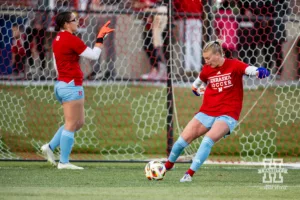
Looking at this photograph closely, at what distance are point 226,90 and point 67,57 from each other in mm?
1934

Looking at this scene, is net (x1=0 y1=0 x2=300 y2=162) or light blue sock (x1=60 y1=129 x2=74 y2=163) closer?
light blue sock (x1=60 y1=129 x2=74 y2=163)

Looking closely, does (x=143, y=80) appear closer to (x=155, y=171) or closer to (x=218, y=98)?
(x=218, y=98)

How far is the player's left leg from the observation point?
8273 millimetres

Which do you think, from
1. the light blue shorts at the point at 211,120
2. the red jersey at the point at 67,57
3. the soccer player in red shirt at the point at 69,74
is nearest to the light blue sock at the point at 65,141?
the soccer player in red shirt at the point at 69,74

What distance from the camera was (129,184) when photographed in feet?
26.3

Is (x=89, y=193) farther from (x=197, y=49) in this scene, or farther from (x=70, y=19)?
(x=197, y=49)

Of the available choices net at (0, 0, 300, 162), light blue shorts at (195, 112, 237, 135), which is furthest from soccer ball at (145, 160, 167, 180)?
net at (0, 0, 300, 162)

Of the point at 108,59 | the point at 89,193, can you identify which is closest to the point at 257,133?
the point at 108,59

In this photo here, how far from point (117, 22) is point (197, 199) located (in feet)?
25.7

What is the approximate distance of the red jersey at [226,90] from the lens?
852 cm

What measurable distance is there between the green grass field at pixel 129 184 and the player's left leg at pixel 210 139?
0.45 ft

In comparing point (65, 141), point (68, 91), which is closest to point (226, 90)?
point (68, 91)

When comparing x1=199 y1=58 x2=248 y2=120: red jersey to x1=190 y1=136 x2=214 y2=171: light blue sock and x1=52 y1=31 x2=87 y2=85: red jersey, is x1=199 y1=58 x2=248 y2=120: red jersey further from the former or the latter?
x1=52 y1=31 x2=87 y2=85: red jersey

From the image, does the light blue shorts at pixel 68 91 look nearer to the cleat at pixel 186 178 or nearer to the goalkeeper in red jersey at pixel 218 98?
the goalkeeper in red jersey at pixel 218 98
